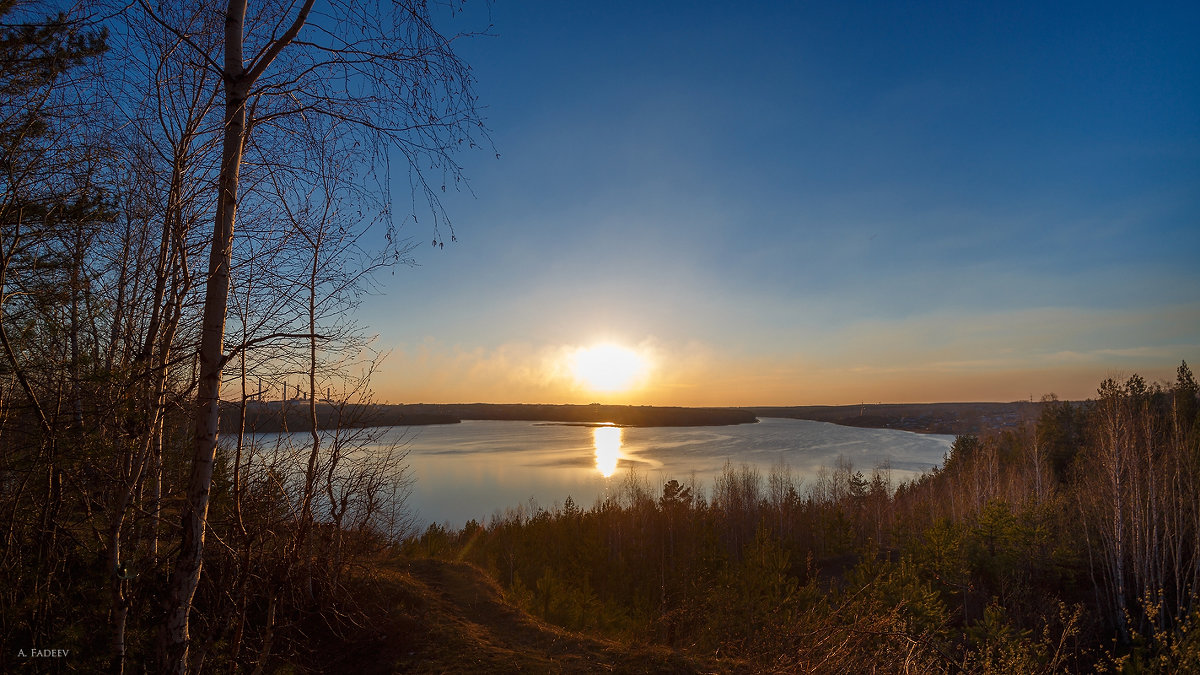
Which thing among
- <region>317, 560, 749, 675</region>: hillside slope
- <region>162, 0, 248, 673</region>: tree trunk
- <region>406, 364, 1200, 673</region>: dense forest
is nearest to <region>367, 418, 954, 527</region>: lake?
<region>406, 364, 1200, 673</region>: dense forest

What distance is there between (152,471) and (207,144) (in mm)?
1962

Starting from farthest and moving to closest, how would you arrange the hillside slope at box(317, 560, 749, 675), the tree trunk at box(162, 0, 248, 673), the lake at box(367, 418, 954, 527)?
the lake at box(367, 418, 954, 527), the hillside slope at box(317, 560, 749, 675), the tree trunk at box(162, 0, 248, 673)

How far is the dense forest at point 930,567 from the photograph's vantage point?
26.4 feet

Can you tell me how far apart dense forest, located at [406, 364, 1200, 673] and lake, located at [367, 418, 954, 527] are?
356 inches

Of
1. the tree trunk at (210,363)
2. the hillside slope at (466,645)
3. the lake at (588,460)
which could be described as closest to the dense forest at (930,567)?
the hillside slope at (466,645)

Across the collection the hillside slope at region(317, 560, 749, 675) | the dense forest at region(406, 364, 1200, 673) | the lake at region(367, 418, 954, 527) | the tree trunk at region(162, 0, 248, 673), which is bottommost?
the lake at region(367, 418, 954, 527)

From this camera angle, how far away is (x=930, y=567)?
1466cm

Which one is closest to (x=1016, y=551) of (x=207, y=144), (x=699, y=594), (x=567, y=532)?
(x=699, y=594)

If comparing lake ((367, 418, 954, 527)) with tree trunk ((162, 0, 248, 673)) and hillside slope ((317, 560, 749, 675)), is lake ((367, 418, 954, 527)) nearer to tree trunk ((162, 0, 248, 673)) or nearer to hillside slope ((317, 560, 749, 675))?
hillside slope ((317, 560, 749, 675))

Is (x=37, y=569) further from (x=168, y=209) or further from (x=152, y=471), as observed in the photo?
(x=168, y=209)

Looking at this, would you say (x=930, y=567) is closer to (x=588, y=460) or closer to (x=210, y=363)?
(x=210, y=363)

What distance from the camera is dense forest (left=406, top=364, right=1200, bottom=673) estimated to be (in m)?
8.04

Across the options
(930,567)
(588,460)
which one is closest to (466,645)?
(930,567)

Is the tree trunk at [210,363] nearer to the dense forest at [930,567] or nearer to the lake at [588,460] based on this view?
the dense forest at [930,567]
